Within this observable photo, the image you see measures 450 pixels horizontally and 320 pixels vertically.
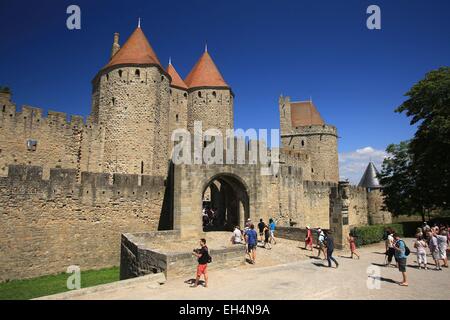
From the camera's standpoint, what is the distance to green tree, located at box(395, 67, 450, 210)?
19953 millimetres

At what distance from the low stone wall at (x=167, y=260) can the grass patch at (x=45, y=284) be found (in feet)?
5.41

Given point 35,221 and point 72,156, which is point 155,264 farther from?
point 72,156

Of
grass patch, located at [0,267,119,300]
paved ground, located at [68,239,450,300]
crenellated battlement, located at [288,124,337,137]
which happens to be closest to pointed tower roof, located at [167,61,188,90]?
crenellated battlement, located at [288,124,337,137]

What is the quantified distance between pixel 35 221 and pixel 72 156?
7099 millimetres

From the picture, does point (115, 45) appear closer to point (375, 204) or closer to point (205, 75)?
point (205, 75)

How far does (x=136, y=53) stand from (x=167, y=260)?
61.4 feet

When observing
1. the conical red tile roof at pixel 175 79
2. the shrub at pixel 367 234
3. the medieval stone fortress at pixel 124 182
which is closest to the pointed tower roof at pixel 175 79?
the conical red tile roof at pixel 175 79

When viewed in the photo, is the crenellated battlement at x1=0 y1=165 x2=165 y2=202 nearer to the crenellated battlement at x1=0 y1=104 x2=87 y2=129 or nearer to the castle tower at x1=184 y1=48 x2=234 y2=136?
the crenellated battlement at x1=0 y1=104 x2=87 y2=129

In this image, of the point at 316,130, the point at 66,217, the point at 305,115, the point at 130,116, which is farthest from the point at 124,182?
the point at 305,115

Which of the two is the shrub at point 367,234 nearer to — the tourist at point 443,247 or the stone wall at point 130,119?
the tourist at point 443,247

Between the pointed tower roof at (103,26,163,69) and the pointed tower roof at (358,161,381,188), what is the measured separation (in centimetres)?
2612

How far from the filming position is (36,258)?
13.1 metres

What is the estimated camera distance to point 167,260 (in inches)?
305
